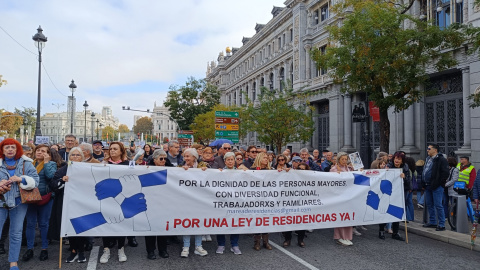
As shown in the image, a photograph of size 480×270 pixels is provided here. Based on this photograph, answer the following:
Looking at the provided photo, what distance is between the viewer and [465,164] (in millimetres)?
10047

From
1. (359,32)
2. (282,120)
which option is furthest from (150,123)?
(359,32)

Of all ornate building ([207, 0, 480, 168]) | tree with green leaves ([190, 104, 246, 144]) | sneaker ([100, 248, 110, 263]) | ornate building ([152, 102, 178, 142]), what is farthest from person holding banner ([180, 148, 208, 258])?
ornate building ([152, 102, 178, 142])

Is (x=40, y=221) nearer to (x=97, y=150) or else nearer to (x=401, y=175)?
(x=97, y=150)

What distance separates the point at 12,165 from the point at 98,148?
3.72 metres

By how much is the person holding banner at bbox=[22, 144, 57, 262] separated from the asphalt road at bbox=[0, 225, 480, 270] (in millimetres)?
222

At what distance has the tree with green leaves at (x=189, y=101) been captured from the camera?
45.4m

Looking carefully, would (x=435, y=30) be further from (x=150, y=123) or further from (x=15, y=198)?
(x=150, y=123)

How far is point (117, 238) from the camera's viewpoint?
6.23 meters

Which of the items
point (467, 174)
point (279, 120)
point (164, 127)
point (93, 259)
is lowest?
point (93, 259)

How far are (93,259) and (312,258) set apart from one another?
12.0 feet

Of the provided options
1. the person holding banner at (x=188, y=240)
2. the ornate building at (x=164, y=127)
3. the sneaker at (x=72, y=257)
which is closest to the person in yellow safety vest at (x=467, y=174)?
the person holding banner at (x=188, y=240)

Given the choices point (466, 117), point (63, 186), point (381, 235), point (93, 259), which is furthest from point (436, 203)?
point (466, 117)

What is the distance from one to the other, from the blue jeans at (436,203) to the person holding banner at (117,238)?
21.6 ft

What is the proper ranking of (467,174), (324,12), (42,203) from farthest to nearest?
(324,12) < (467,174) < (42,203)
